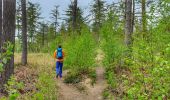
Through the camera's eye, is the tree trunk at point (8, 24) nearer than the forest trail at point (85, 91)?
Yes

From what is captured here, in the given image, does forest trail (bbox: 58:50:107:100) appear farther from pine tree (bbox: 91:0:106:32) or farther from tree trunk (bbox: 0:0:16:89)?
pine tree (bbox: 91:0:106:32)

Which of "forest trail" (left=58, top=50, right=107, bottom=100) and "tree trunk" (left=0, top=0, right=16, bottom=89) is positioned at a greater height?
"tree trunk" (left=0, top=0, right=16, bottom=89)

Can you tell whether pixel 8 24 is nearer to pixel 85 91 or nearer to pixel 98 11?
pixel 85 91

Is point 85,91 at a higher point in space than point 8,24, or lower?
lower

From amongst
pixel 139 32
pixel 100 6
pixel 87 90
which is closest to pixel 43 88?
pixel 87 90

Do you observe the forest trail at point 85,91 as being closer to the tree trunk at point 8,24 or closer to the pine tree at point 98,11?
the tree trunk at point 8,24

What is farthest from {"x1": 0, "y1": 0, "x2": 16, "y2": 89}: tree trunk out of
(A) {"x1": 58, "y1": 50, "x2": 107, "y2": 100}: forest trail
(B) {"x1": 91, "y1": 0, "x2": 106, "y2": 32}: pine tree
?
(B) {"x1": 91, "y1": 0, "x2": 106, "y2": 32}: pine tree

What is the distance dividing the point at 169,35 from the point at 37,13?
47.5 meters

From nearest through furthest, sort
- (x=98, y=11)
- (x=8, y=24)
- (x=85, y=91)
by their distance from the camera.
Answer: (x=8, y=24) < (x=85, y=91) < (x=98, y=11)

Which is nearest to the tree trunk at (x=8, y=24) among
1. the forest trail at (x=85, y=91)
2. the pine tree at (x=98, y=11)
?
the forest trail at (x=85, y=91)

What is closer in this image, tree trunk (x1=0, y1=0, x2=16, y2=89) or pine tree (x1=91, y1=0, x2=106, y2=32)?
tree trunk (x1=0, y1=0, x2=16, y2=89)

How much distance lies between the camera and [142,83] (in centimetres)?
706

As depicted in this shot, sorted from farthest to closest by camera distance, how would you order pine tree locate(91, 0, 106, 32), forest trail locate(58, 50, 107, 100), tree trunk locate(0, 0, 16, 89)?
pine tree locate(91, 0, 106, 32), forest trail locate(58, 50, 107, 100), tree trunk locate(0, 0, 16, 89)

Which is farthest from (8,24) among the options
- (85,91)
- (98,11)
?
(98,11)
